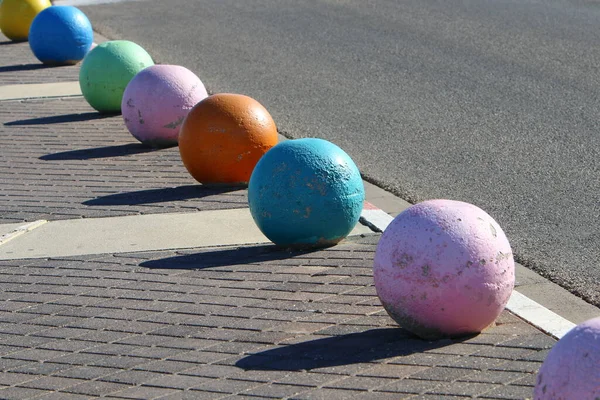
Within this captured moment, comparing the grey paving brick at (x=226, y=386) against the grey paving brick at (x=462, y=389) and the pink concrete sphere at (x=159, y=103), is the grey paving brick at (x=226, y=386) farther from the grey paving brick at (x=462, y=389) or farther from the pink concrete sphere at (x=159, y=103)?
the pink concrete sphere at (x=159, y=103)

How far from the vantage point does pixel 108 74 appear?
1211 centimetres

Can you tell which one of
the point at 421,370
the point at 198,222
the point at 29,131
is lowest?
the point at 29,131

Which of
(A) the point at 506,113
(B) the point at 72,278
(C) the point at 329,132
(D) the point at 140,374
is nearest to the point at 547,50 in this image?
(A) the point at 506,113

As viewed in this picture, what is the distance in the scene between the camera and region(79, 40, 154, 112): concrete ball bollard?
12109 mm

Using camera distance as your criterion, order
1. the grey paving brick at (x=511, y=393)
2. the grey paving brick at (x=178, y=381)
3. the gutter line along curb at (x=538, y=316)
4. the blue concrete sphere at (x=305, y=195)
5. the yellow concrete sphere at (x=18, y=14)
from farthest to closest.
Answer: the yellow concrete sphere at (x=18, y=14) < the blue concrete sphere at (x=305, y=195) < the gutter line along curb at (x=538, y=316) < the grey paving brick at (x=178, y=381) < the grey paving brick at (x=511, y=393)

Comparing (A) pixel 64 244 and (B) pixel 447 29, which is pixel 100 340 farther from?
(B) pixel 447 29

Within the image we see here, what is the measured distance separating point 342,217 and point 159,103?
3.90m

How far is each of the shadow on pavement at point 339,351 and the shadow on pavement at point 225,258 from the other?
1542mm

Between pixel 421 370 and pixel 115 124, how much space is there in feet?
24.6

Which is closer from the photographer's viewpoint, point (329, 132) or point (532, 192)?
point (532, 192)

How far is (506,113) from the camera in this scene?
11352 millimetres

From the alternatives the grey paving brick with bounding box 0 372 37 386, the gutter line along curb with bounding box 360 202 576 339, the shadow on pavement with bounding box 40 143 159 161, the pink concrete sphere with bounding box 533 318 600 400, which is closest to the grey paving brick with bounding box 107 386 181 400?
the grey paving brick with bounding box 0 372 37 386

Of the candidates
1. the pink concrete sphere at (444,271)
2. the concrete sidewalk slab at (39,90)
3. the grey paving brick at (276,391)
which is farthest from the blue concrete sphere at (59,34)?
the grey paving brick at (276,391)

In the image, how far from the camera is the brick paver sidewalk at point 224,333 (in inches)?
198
